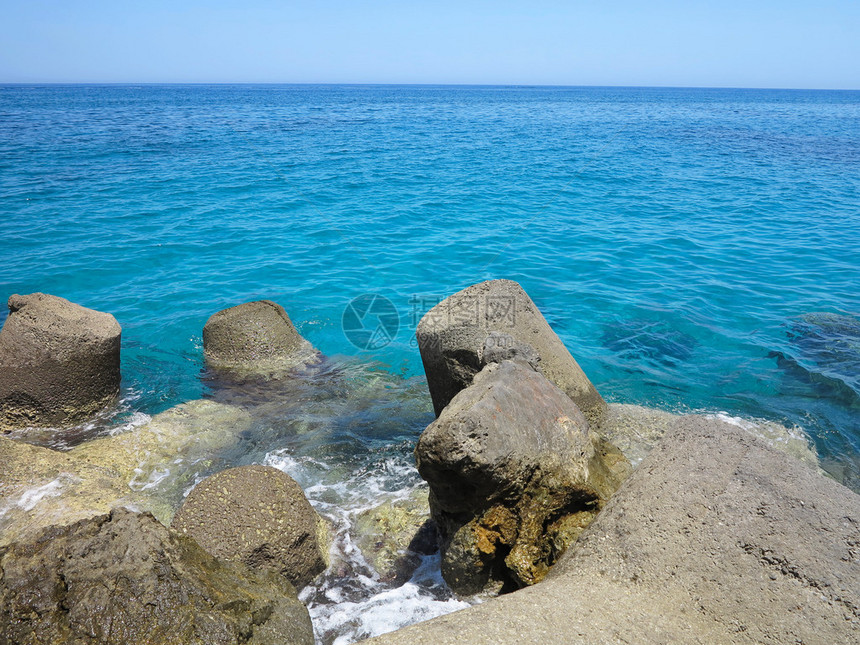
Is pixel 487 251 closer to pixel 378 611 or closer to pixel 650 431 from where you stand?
pixel 650 431

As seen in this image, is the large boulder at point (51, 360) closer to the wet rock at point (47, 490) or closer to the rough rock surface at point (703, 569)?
the wet rock at point (47, 490)

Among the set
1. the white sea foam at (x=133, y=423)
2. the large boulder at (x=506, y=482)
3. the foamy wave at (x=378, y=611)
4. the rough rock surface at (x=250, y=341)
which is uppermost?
the large boulder at (x=506, y=482)

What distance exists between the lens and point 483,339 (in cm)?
509

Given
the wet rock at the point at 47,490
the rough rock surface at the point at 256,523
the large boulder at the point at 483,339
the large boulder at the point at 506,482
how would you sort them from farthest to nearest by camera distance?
the large boulder at the point at 483,339
the wet rock at the point at 47,490
the rough rock surface at the point at 256,523
the large boulder at the point at 506,482

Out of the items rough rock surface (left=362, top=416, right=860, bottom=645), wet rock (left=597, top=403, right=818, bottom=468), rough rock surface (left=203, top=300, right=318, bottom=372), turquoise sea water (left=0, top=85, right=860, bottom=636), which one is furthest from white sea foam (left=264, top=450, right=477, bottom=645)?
rough rock surface (left=203, top=300, right=318, bottom=372)

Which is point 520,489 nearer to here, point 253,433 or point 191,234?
point 253,433

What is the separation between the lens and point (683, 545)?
3008mm

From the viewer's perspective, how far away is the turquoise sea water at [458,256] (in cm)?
785

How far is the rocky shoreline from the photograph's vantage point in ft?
8.62

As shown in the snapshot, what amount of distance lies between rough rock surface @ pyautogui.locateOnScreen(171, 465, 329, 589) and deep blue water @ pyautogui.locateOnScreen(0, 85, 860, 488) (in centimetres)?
234

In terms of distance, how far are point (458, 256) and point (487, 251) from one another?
746mm

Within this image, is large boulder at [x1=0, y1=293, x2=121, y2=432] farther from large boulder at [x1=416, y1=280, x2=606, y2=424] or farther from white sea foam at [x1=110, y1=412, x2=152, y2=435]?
large boulder at [x1=416, y1=280, x2=606, y2=424]

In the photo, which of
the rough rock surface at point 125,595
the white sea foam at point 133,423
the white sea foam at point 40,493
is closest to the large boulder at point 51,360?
the white sea foam at point 133,423

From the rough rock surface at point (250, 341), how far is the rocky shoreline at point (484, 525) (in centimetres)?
186
